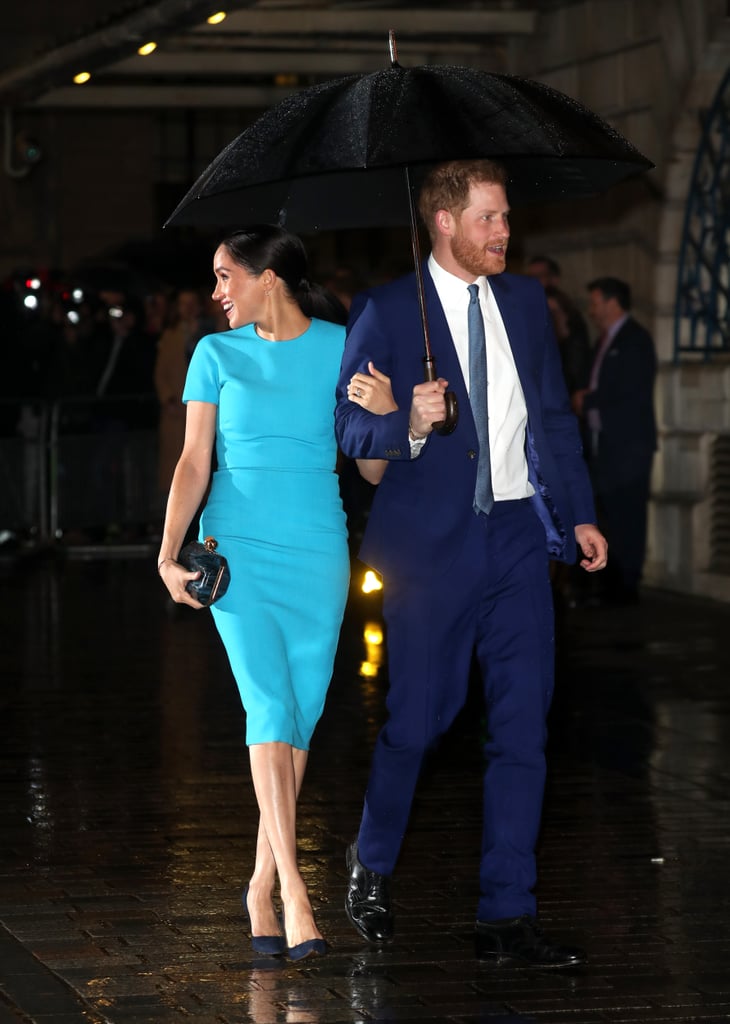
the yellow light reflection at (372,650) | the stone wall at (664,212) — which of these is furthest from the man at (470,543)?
the stone wall at (664,212)

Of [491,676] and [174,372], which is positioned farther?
[174,372]

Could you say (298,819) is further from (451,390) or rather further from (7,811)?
(451,390)

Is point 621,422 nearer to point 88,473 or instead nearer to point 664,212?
point 664,212

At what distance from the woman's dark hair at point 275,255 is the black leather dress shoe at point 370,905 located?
150 cm

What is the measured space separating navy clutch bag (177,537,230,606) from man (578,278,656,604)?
29.2 ft

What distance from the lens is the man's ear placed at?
576 cm

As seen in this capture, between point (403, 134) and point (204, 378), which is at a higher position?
point (403, 134)

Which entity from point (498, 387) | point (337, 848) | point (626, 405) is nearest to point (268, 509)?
point (498, 387)

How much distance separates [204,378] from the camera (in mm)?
5852

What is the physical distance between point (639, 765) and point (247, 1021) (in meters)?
3.82

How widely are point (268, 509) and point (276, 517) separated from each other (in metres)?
0.03

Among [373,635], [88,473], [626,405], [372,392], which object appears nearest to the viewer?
[372,392]

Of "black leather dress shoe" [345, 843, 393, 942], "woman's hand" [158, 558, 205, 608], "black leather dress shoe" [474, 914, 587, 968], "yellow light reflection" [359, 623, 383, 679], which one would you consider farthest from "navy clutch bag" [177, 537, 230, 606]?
"yellow light reflection" [359, 623, 383, 679]

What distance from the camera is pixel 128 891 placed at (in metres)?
6.51
